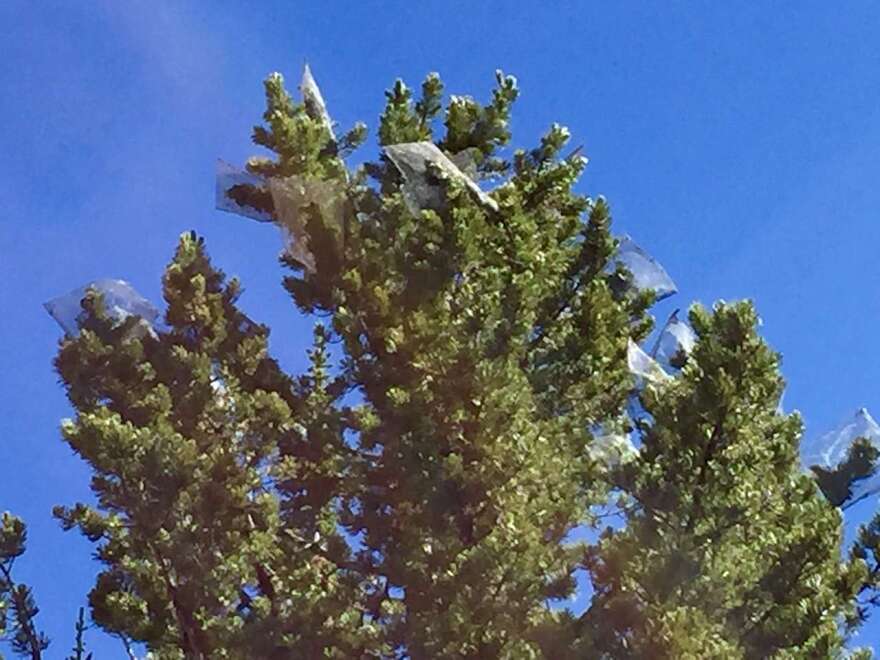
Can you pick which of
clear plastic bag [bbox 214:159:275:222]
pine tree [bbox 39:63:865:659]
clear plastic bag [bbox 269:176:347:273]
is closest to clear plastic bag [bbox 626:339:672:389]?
pine tree [bbox 39:63:865:659]

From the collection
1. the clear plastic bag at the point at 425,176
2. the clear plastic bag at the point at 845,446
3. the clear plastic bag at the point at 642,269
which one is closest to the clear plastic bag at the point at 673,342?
the clear plastic bag at the point at 642,269

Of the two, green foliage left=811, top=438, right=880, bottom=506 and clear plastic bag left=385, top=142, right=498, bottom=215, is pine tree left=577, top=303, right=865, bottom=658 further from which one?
clear plastic bag left=385, top=142, right=498, bottom=215

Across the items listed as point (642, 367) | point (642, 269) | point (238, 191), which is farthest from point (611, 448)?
point (238, 191)

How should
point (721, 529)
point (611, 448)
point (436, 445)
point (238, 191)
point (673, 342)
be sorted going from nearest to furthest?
point (721, 529) → point (436, 445) → point (611, 448) → point (673, 342) → point (238, 191)

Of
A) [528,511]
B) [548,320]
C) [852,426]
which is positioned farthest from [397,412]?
[852,426]

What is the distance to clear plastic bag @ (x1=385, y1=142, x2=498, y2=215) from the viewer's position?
9.78 m

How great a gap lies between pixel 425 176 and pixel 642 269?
2009 mm

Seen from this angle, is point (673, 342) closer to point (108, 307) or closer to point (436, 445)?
point (436, 445)

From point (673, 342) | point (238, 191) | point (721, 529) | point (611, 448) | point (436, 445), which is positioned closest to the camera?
point (721, 529)

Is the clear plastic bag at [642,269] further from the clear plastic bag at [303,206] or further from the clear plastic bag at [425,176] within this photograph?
the clear plastic bag at [303,206]

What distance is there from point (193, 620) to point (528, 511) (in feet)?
8.80

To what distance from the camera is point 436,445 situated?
8.28 metres

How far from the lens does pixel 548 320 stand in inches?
389

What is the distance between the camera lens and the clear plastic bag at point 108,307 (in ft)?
34.4
